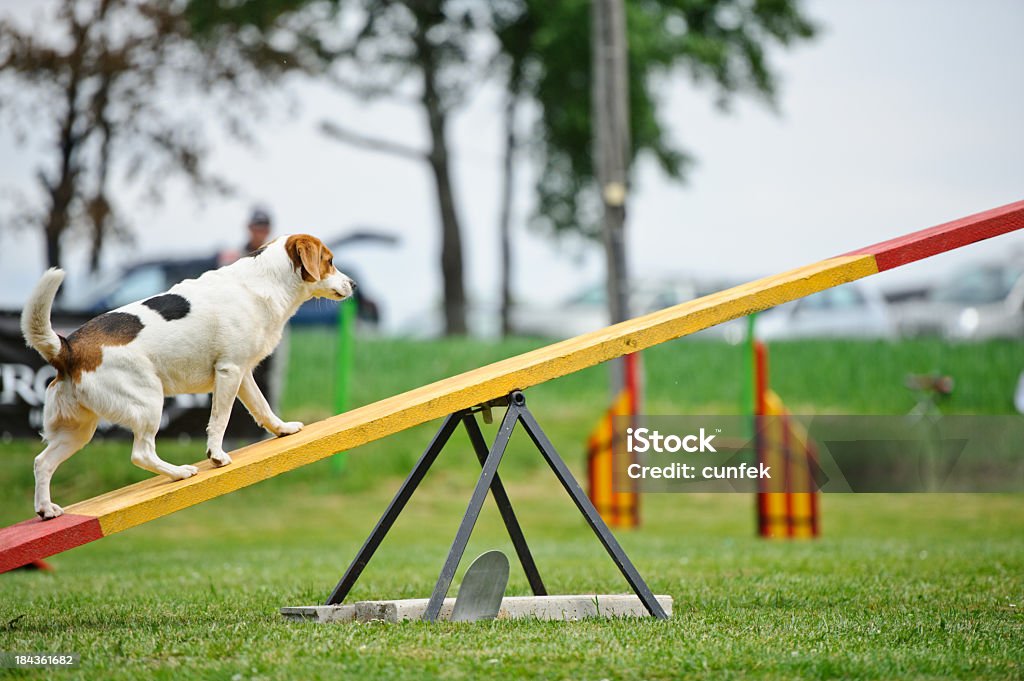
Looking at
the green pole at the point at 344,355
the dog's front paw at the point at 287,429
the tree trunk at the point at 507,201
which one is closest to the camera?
the dog's front paw at the point at 287,429

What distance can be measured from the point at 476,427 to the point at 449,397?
2.38 ft

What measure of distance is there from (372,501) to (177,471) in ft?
32.0

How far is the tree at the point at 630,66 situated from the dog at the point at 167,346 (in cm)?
1841

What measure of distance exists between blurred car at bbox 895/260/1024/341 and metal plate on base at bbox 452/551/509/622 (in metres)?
16.1

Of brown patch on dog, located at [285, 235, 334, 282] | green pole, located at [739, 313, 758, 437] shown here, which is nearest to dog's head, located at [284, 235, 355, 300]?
brown patch on dog, located at [285, 235, 334, 282]

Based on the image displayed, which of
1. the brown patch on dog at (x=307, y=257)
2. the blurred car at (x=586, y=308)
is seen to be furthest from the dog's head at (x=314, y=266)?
the blurred car at (x=586, y=308)

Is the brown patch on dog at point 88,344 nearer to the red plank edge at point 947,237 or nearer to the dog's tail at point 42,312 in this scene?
the dog's tail at point 42,312

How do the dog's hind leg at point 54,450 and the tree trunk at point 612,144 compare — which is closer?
the dog's hind leg at point 54,450

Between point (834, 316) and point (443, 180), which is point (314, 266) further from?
point (443, 180)

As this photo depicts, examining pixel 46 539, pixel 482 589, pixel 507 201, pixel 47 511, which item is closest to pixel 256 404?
pixel 47 511

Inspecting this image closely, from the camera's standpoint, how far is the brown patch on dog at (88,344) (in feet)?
15.7

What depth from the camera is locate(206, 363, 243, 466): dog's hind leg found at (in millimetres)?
5035

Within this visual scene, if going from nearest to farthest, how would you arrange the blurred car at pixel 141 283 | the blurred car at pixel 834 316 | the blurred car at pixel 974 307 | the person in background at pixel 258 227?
the person in background at pixel 258 227 < the blurred car at pixel 141 283 < the blurred car at pixel 974 307 < the blurred car at pixel 834 316

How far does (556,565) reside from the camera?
815 cm
